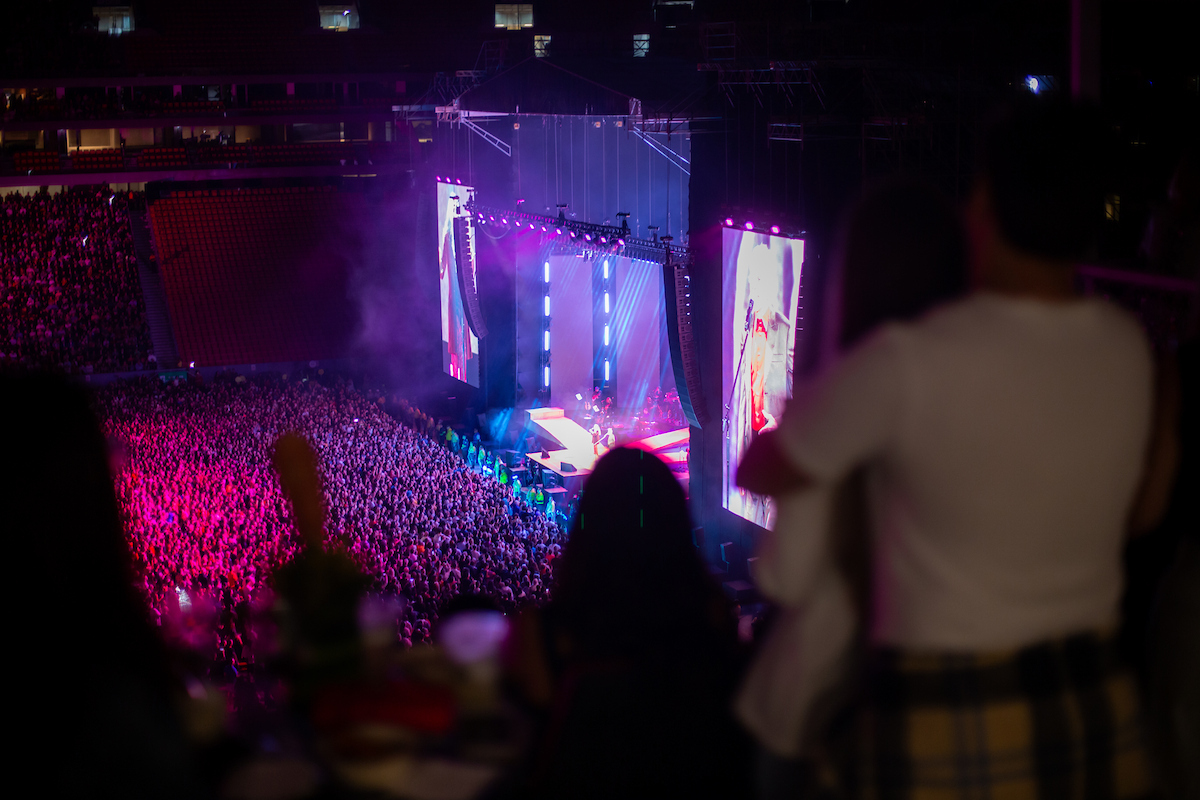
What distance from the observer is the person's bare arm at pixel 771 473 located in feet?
4.51

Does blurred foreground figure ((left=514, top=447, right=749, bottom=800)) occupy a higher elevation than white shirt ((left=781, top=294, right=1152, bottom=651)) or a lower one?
lower

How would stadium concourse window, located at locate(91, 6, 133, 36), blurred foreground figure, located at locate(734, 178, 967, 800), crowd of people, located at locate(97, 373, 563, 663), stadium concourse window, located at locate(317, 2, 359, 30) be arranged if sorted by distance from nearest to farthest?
1. blurred foreground figure, located at locate(734, 178, 967, 800)
2. crowd of people, located at locate(97, 373, 563, 663)
3. stadium concourse window, located at locate(91, 6, 133, 36)
4. stadium concourse window, located at locate(317, 2, 359, 30)

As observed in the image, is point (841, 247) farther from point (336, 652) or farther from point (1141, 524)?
point (336, 652)

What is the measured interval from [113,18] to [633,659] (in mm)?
27595

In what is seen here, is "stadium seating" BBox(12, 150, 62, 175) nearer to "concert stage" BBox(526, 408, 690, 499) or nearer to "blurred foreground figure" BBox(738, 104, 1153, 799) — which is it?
"concert stage" BBox(526, 408, 690, 499)

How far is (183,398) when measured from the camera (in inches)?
675

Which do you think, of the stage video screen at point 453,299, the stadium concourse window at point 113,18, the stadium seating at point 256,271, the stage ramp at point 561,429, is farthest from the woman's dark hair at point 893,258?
the stadium concourse window at point 113,18

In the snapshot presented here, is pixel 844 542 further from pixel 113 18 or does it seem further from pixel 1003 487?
pixel 113 18

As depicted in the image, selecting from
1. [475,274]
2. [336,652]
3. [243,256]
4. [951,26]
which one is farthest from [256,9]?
[336,652]

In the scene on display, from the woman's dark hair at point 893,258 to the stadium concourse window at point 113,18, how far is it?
2695 centimetres

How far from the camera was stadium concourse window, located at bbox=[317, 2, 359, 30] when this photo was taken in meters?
25.1

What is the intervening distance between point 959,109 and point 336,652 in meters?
9.12

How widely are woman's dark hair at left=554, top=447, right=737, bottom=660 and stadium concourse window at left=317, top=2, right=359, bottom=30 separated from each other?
2571cm

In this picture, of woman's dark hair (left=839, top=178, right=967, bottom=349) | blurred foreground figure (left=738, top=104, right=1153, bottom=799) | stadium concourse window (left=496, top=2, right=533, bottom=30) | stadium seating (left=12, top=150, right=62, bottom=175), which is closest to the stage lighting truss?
stadium concourse window (left=496, top=2, right=533, bottom=30)
